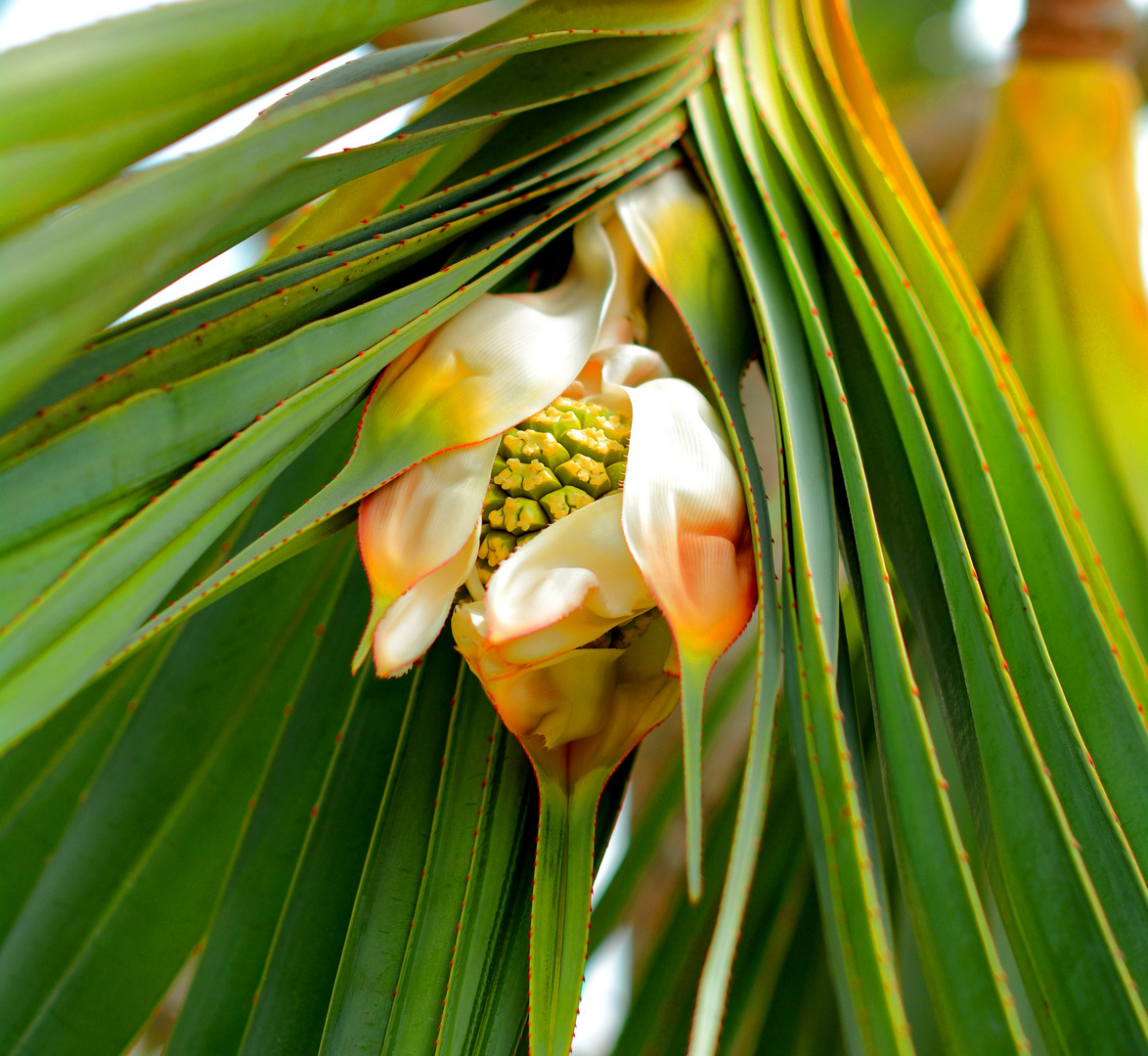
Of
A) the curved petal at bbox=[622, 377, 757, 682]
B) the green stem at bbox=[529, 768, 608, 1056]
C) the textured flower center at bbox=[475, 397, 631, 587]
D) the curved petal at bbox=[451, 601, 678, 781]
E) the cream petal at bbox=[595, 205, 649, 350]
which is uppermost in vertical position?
the cream petal at bbox=[595, 205, 649, 350]

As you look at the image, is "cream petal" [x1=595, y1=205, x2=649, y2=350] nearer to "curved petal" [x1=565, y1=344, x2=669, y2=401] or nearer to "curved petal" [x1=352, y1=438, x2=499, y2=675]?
"curved petal" [x1=565, y1=344, x2=669, y2=401]

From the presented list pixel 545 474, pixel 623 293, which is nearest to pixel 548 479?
pixel 545 474

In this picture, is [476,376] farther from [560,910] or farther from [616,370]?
[560,910]

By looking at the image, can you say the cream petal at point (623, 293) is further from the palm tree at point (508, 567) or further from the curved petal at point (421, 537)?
the curved petal at point (421, 537)

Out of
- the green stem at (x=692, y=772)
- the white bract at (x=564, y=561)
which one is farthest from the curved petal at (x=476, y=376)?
the green stem at (x=692, y=772)

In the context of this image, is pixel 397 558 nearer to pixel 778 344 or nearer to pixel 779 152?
pixel 778 344

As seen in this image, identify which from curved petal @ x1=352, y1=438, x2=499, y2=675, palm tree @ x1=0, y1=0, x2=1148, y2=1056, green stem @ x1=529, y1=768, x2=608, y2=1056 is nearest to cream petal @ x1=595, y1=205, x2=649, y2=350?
palm tree @ x1=0, y1=0, x2=1148, y2=1056
